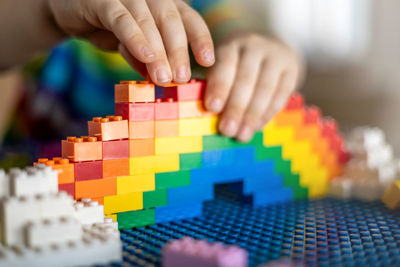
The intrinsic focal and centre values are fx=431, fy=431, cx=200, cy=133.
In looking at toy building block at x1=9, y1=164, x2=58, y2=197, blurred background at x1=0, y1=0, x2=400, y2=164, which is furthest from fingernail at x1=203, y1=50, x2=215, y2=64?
blurred background at x1=0, y1=0, x2=400, y2=164

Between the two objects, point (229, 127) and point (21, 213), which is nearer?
point (21, 213)

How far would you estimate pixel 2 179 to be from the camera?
1.62ft

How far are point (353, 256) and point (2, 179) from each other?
413mm

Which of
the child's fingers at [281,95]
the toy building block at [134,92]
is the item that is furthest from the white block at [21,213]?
the child's fingers at [281,95]

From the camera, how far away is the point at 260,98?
0.77 metres

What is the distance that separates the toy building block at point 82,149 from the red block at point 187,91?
5.9 inches

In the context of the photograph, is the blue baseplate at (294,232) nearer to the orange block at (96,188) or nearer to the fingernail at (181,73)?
the orange block at (96,188)

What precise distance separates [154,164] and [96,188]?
10 cm

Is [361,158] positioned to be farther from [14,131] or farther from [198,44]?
[14,131]

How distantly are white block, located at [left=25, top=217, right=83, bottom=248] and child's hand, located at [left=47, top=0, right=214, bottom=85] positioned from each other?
0.26 m

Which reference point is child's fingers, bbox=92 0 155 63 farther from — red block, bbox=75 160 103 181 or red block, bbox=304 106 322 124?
red block, bbox=304 106 322 124

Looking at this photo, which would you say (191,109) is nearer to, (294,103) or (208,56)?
(208,56)

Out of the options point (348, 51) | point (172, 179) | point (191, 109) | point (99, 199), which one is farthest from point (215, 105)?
point (348, 51)

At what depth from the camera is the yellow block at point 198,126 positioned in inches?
27.6
